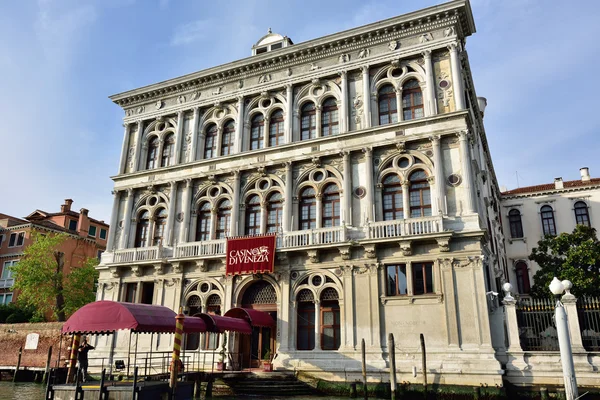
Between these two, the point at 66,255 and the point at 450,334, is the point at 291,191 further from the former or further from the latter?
the point at 66,255

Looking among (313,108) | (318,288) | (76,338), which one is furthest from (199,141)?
(76,338)

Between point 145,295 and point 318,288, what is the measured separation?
895cm

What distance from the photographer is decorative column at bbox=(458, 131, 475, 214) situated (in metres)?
18.1

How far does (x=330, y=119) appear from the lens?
2203 cm

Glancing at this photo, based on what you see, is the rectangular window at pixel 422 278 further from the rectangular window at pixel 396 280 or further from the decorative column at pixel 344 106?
the decorative column at pixel 344 106

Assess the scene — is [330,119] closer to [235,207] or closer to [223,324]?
[235,207]

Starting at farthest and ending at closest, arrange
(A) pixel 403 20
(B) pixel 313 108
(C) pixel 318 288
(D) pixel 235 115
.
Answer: (D) pixel 235 115 < (B) pixel 313 108 < (A) pixel 403 20 < (C) pixel 318 288

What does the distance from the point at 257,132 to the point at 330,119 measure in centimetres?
379

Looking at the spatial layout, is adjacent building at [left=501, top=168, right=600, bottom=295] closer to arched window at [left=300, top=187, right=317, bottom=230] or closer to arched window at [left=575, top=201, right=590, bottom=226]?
arched window at [left=575, top=201, right=590, bottom=226]

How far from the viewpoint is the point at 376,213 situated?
19.5 meters

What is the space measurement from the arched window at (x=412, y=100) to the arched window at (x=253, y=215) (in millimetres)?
7575

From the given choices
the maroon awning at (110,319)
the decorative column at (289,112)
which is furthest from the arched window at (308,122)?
the maroon awning at (110,319)

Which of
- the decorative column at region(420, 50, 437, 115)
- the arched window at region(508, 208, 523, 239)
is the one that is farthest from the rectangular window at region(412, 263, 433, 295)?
the arched window at region(508, 208, 523, 239)

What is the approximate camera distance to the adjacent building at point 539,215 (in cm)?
3150
